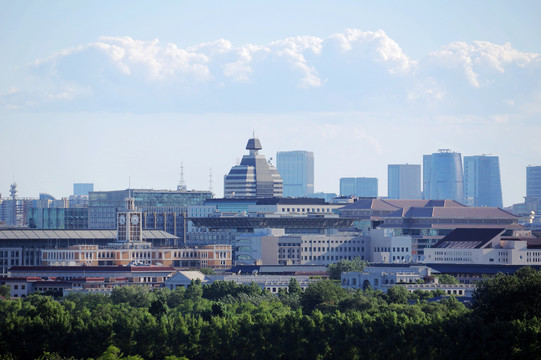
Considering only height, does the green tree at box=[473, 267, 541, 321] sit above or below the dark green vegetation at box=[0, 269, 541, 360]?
above

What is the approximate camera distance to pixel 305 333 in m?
164

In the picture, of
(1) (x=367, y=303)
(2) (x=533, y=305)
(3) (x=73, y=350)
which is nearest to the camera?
(2) (x=533, y=305)

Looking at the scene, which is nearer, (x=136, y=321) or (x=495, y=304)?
(x=495, y=304)

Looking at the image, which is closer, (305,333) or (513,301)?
(513,301)

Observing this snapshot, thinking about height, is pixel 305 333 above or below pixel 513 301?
below

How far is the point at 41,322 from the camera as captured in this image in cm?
17675

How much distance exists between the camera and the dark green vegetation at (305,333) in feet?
485

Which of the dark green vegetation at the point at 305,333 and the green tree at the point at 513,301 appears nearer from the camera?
the dark green vegetation at the point at 305,333

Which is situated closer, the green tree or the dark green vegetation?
the dark green vegetation

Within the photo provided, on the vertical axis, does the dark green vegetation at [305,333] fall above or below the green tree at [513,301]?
below

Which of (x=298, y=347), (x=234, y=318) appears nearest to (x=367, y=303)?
(x=234, y=318)

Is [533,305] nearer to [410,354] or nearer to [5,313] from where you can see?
[410,354]

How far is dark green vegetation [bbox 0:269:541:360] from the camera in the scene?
148m

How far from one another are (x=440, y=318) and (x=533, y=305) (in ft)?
29.7
